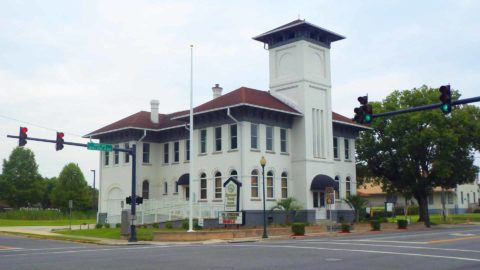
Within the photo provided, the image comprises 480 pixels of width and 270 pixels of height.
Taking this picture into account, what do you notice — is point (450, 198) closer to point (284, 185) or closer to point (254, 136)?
point (284, 185)

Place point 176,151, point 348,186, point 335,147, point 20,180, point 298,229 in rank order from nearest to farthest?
1. point 298,229
2. point 335,147
3. point 176,151
4. point 348,186
5. point 20,180

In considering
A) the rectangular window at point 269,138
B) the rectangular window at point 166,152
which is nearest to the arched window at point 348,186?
the rectangular window at point 269,138

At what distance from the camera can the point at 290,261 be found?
1827cm

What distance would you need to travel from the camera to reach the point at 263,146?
143 feet

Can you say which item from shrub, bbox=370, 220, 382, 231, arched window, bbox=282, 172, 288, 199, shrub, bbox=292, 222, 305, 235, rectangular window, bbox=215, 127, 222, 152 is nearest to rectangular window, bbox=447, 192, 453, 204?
shrub, bbox=370, 220, 382, 231

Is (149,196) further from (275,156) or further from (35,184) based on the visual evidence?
(35,184)

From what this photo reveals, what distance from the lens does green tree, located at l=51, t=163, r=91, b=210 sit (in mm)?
86312

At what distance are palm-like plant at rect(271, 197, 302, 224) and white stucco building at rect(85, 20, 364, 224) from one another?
2.96 feet

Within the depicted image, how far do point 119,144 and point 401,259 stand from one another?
1469 inches

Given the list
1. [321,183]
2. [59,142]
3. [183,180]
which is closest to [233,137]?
[183,180]

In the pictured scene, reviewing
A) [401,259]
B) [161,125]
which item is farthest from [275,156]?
[401,259]

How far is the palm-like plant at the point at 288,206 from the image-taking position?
41.6m

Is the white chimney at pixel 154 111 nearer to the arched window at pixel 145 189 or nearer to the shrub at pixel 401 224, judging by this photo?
the arched window at pixel 145 189

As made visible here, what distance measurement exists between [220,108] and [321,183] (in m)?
10.1
